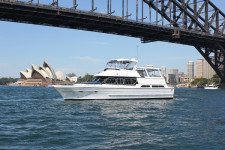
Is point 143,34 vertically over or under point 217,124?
over

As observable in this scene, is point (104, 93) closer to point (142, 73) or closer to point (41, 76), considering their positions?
point (142, 73)

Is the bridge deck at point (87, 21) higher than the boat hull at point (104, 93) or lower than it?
higher

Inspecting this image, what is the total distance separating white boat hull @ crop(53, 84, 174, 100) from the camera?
26797 mm

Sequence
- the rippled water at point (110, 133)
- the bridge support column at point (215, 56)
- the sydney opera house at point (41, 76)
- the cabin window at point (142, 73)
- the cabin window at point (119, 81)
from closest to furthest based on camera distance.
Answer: the rippled water at point (110, 133), the cabin window at point (119, 81), the cabin window at point (142, 73), the bridge support column at point (215, 56), the sydney opera house at point (41, 76)

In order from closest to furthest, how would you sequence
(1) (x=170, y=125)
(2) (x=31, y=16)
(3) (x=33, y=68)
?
(1) (x=170, y=125) → (2) (x=31, y=16) → (3) (x=33, y=68)

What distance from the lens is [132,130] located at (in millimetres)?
12945

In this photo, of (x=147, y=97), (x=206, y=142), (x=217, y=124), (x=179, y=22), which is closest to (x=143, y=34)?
A: (x=179, y=22)

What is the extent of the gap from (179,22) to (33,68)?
11315cm

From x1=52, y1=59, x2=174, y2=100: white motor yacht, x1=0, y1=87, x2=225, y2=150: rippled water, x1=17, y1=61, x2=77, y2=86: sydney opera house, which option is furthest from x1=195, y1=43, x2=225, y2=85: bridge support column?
x1=17, y1=61, x2=77, y2=86: sydney opera house

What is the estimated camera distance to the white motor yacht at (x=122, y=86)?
27.0 meters

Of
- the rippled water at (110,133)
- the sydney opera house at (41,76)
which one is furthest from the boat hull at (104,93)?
the sydney opera house at (41,76)

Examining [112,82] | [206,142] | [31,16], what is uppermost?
[31,16]

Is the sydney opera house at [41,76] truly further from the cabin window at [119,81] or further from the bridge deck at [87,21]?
the cabin window at [119,81]

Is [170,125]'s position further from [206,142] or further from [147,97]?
[147,97]
